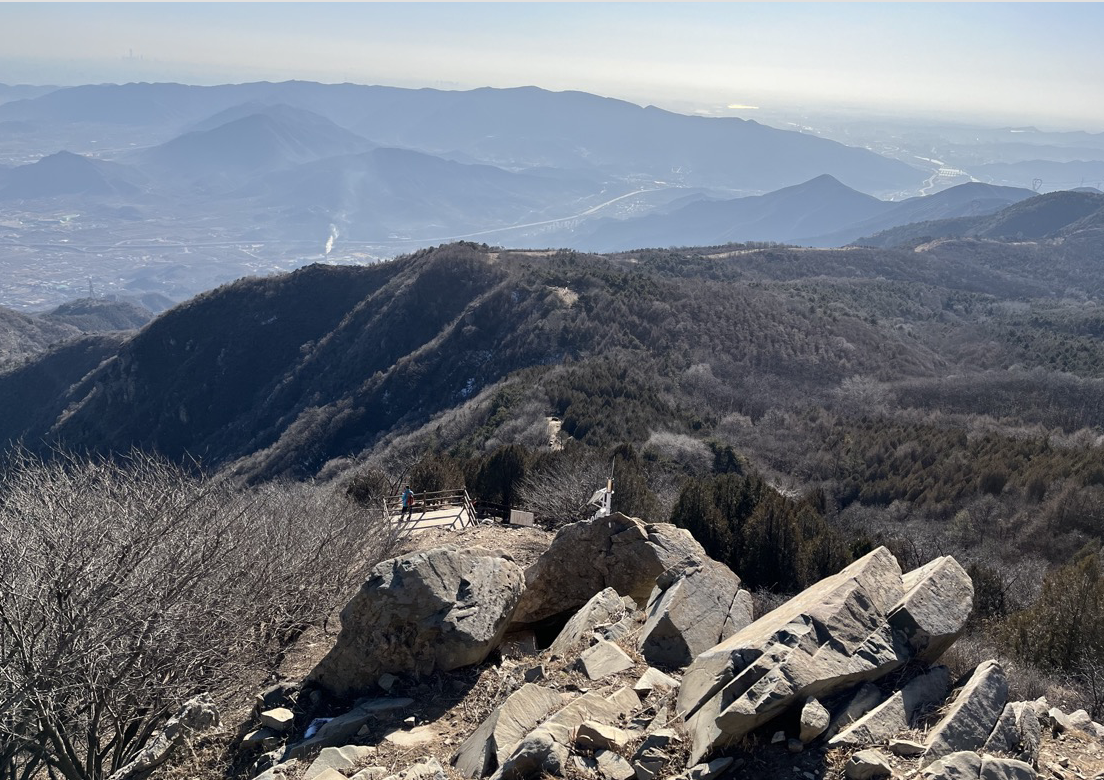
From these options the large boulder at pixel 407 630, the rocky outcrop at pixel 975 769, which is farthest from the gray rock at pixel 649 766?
the large boulder at pixel 407 630

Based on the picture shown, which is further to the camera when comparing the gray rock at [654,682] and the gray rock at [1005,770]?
the gray rock at [654,682]

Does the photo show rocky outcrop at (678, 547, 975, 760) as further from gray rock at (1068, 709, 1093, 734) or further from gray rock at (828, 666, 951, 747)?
gray rock at (1068, 709, 1093, 734)

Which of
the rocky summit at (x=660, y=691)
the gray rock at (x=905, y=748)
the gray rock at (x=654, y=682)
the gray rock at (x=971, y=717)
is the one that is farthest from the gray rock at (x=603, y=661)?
the gray rock at (x=971, y=717)

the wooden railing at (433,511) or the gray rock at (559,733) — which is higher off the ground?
the gray rock at (559,733)

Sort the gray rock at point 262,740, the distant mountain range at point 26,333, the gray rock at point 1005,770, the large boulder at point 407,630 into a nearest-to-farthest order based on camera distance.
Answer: the gray rock at point 1005,770 < the gray rock at point 262,740 < the large boulder at point 407,630 < the distant mountain range at point 26,333

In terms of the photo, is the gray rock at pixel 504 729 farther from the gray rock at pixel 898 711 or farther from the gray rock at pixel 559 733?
the gray rock at pixel 898 711

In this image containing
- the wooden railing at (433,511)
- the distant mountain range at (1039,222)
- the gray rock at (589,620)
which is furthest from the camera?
the distant mountain range at (1039,222)

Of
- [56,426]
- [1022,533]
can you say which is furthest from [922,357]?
[56,426]

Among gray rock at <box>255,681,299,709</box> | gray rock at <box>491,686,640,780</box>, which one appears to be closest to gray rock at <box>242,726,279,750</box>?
gray rock at <box>255,681,299,709</box>

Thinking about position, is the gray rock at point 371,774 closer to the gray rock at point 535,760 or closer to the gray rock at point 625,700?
the gray rock at point 535,760

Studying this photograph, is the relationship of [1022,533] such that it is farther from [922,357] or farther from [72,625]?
[922,357]

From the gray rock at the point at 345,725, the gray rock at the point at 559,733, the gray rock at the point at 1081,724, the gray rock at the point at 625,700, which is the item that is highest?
the gray rock at the point at 1081,724
